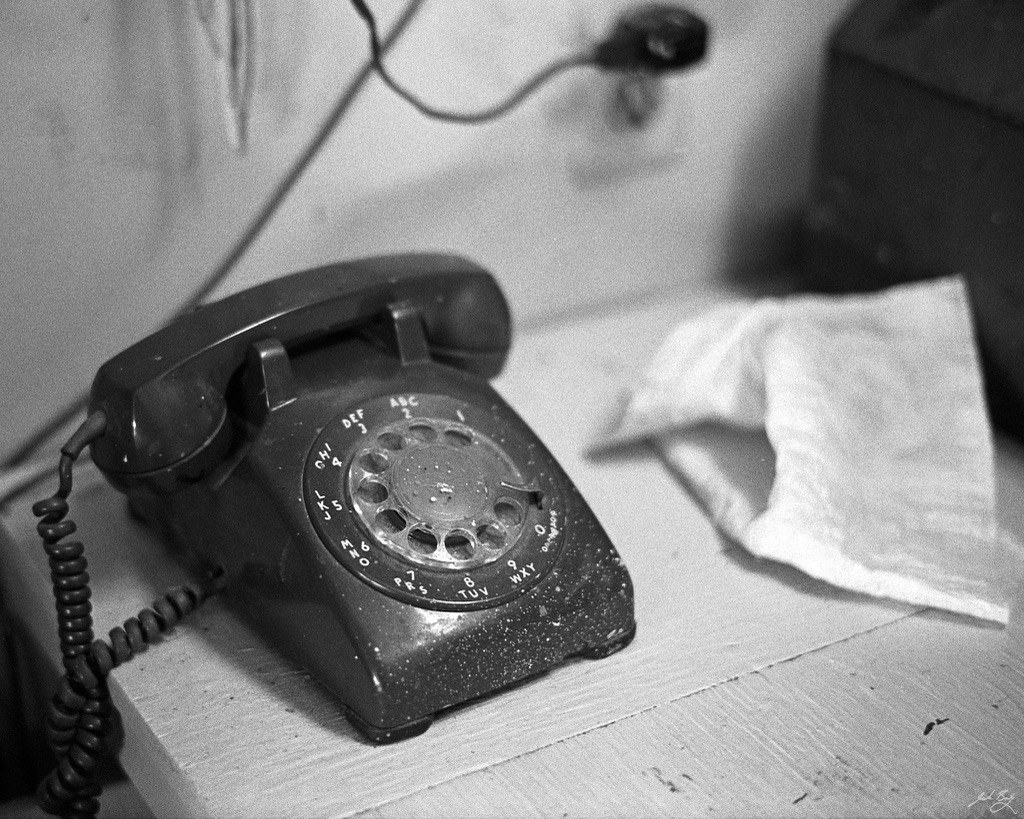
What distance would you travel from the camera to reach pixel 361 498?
0.72m

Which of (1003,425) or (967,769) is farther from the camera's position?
(1003,425)

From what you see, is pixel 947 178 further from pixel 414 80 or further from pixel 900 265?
pixel 414 80

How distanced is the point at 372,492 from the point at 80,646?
19 centimetres

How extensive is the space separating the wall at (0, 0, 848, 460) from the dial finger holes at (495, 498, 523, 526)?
1.12 feet

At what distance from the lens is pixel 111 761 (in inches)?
39.1

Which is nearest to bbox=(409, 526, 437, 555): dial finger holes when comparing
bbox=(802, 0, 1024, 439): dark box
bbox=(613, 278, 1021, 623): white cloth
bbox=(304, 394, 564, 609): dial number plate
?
bbox=(304, 394, 564, 609): dial number plate

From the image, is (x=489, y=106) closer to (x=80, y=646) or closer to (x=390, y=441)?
(x=390, y=441)

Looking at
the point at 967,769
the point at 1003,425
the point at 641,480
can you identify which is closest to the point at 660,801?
the point at 967,769

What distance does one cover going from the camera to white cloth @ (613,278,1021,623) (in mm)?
802

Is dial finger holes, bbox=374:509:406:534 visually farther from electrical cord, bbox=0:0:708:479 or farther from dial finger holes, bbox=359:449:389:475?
electrical cord, bbox=0:0:708:479

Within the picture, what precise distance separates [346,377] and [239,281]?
0.76 ft
